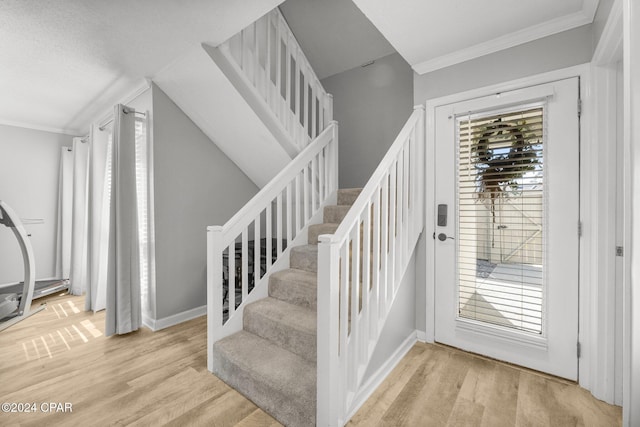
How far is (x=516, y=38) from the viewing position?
1.92m

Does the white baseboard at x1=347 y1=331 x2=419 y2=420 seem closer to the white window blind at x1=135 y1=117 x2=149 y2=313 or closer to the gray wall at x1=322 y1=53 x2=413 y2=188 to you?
the gray wall at x1=322 y1=53 x2=413 y2=188

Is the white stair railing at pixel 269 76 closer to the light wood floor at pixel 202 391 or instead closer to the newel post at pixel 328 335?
the newel post at pixel 328 335

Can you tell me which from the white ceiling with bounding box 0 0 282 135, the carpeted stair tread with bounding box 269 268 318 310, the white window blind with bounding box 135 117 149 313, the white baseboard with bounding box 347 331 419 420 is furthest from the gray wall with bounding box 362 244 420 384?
the white window blind with bounding box 135 117 149 313

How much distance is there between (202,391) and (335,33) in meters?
3.69

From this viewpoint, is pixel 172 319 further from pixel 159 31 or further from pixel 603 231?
pixel 603 231

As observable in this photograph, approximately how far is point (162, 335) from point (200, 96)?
2.18 metres

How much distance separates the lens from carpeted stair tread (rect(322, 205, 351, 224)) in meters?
2.71

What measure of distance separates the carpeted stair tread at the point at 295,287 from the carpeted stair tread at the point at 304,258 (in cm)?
6

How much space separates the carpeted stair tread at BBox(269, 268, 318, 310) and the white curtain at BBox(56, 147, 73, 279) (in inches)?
138

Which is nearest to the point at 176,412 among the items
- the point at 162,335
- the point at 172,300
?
the point at 162,335

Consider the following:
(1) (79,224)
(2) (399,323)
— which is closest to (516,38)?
(2) (399,323)

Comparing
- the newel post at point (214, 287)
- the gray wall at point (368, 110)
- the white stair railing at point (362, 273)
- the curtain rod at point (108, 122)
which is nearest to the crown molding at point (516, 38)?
the white stair railing at point (362, 273)

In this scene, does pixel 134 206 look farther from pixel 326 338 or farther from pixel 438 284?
pixel 438 284

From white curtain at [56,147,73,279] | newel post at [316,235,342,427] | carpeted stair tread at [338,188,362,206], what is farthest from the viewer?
white curtain at [56,147,73,279]
